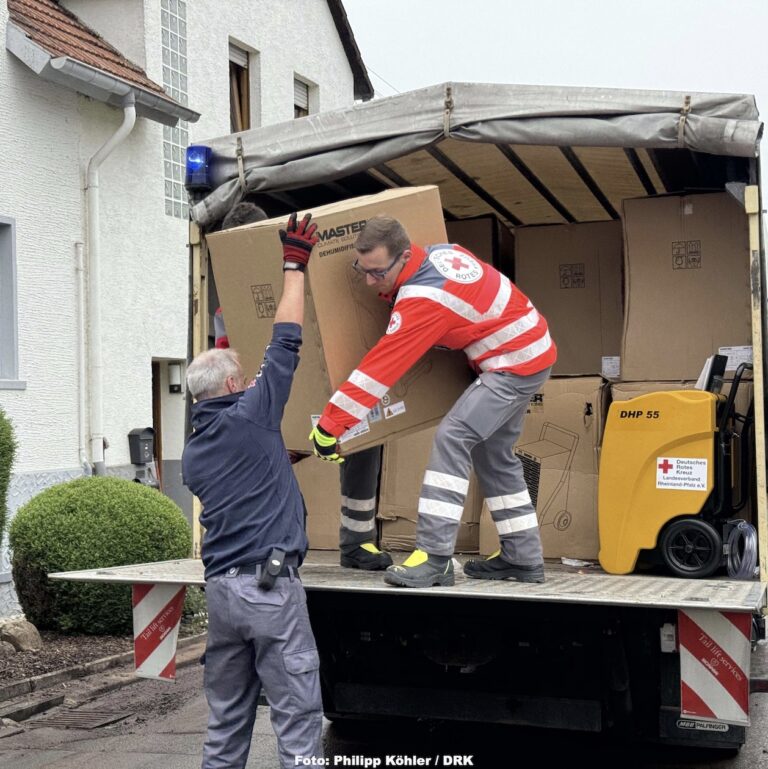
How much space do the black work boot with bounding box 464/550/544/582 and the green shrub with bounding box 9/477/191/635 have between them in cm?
329

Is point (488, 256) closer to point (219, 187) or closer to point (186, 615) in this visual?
point (219, 187)

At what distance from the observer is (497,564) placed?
477cm

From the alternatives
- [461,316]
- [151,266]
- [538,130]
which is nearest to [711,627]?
[461,316]

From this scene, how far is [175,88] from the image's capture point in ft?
41.2

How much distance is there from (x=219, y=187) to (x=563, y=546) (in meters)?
2.19

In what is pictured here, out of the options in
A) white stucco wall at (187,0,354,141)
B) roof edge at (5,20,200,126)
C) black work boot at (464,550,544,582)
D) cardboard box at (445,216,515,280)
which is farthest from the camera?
white stucco wall at (187,0,354,141)

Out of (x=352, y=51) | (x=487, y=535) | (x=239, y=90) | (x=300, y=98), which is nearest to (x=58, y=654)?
(x=487, y=535)

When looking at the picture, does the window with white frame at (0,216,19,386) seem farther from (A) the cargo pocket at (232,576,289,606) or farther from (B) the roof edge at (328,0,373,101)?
(B) the roof edge at (328,0,373,101)

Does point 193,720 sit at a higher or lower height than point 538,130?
lower

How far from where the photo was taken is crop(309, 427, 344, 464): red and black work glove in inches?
172

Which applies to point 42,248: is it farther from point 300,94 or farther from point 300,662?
point 300,662

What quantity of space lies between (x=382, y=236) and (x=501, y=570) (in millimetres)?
1394

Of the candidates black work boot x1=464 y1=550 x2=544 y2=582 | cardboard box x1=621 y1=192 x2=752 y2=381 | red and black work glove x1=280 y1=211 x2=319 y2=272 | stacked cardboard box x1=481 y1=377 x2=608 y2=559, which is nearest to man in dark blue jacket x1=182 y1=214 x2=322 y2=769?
red and black work glove x1=280 y1=211 x2=319 y2=272

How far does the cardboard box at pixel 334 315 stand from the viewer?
179 inches
